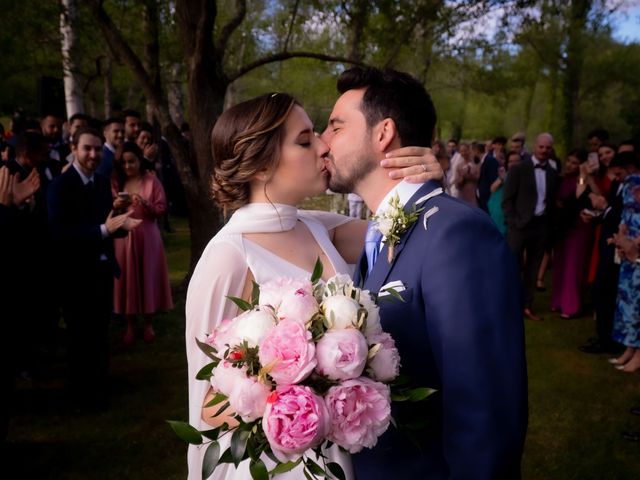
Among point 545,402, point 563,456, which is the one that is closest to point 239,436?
point 563,456

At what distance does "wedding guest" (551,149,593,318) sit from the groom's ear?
716cm

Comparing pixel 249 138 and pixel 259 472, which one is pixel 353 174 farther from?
pixel 259 472

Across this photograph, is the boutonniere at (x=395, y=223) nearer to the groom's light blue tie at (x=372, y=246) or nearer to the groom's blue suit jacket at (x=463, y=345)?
the groom's blue suit jacket at (x=463, y=345)

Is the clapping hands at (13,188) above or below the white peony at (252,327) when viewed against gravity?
above

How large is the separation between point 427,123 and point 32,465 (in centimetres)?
416

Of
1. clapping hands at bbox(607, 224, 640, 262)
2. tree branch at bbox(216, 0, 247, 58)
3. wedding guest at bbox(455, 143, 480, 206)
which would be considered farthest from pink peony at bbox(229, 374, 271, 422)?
wedding guest at bbox(455, 143, 480, 206)

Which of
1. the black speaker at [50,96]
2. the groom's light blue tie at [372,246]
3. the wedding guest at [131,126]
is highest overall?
the black speaker at [50,96]

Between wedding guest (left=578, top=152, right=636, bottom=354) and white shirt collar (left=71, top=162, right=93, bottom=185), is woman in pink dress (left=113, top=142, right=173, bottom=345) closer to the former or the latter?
white shirt collar (left=71, top=162, right=93, bottom=185)

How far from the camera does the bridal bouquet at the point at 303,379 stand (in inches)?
53.8

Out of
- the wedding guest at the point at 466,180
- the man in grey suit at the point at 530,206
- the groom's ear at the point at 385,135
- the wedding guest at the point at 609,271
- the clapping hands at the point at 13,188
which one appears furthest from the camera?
the wedding guest at the point at 466,180

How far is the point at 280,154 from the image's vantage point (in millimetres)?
2543

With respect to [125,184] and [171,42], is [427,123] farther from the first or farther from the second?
[171,42]

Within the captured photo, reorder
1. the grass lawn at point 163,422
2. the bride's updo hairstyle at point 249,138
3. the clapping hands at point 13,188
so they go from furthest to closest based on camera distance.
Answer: the grass lawn at point 163,422 → the clapping hands at point 13,188 → the bride's updo hairstyle at point 249,138

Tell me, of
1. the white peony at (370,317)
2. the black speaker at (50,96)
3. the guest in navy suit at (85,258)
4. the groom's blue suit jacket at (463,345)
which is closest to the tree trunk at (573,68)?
the black speaker at (50,96)
